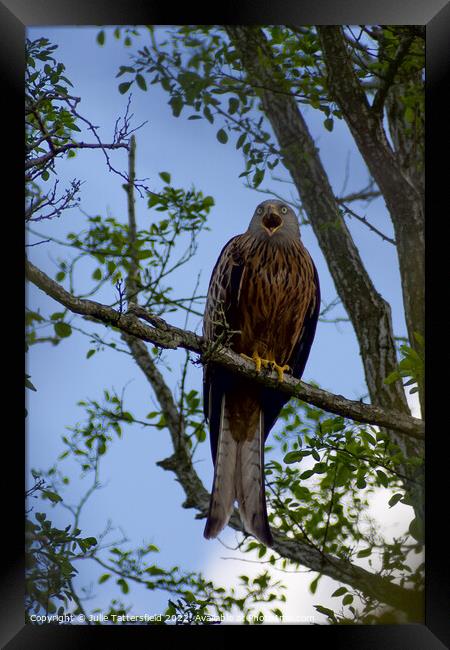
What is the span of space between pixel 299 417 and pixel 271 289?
54cm

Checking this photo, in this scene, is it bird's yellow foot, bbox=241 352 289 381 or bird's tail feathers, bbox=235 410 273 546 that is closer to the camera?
bird's tail feathers, bbox=235 410 273 546

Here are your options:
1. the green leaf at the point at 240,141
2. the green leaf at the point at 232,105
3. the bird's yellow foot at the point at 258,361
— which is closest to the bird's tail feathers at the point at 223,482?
the bird's yellow foot at the point at 258,361

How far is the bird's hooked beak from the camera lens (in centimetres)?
277

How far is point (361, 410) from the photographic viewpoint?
2.65m

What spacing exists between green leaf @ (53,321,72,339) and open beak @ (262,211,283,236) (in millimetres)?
832

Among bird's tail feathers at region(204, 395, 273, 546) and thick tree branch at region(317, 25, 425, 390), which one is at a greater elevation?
thick tree branch at region(317, 25, 425, 390)

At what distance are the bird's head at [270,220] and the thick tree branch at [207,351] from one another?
1.58 ft

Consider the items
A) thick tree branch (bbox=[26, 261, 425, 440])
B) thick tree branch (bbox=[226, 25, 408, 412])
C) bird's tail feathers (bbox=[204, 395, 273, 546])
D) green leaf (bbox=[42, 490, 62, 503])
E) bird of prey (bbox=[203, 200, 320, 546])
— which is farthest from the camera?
thick tree branch (bbox=[226, 25, 408, 412])

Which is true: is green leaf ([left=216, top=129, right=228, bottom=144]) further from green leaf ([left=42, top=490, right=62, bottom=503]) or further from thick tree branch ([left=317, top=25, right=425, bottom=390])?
green leaf ([left=42, top=490, right=62, bottom=503])

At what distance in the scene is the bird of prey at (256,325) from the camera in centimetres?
275

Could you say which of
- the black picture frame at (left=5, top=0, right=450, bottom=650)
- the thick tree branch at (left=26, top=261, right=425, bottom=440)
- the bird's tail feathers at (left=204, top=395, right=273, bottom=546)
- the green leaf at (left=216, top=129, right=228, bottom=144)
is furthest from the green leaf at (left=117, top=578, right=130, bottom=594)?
the green leaf at (left=216, top=129, right=228, bottom=144)

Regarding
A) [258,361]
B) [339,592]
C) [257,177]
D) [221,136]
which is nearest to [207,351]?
[258,361]

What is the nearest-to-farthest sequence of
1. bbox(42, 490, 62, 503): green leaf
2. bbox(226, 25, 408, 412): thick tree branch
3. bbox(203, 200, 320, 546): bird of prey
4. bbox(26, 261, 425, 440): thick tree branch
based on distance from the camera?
bbox(26, 261, 425, 440): thick tree branch → bbox(42, 490, 62, 503): green leaf → bbox(203, 200, 320, 546): bird of prey → bbox(226, 25, 408, 412): thick tree branch

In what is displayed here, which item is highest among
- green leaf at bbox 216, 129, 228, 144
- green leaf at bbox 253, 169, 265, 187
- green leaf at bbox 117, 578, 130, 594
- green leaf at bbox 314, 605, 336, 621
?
green leaf at bbox 216, 129, 228, 144
